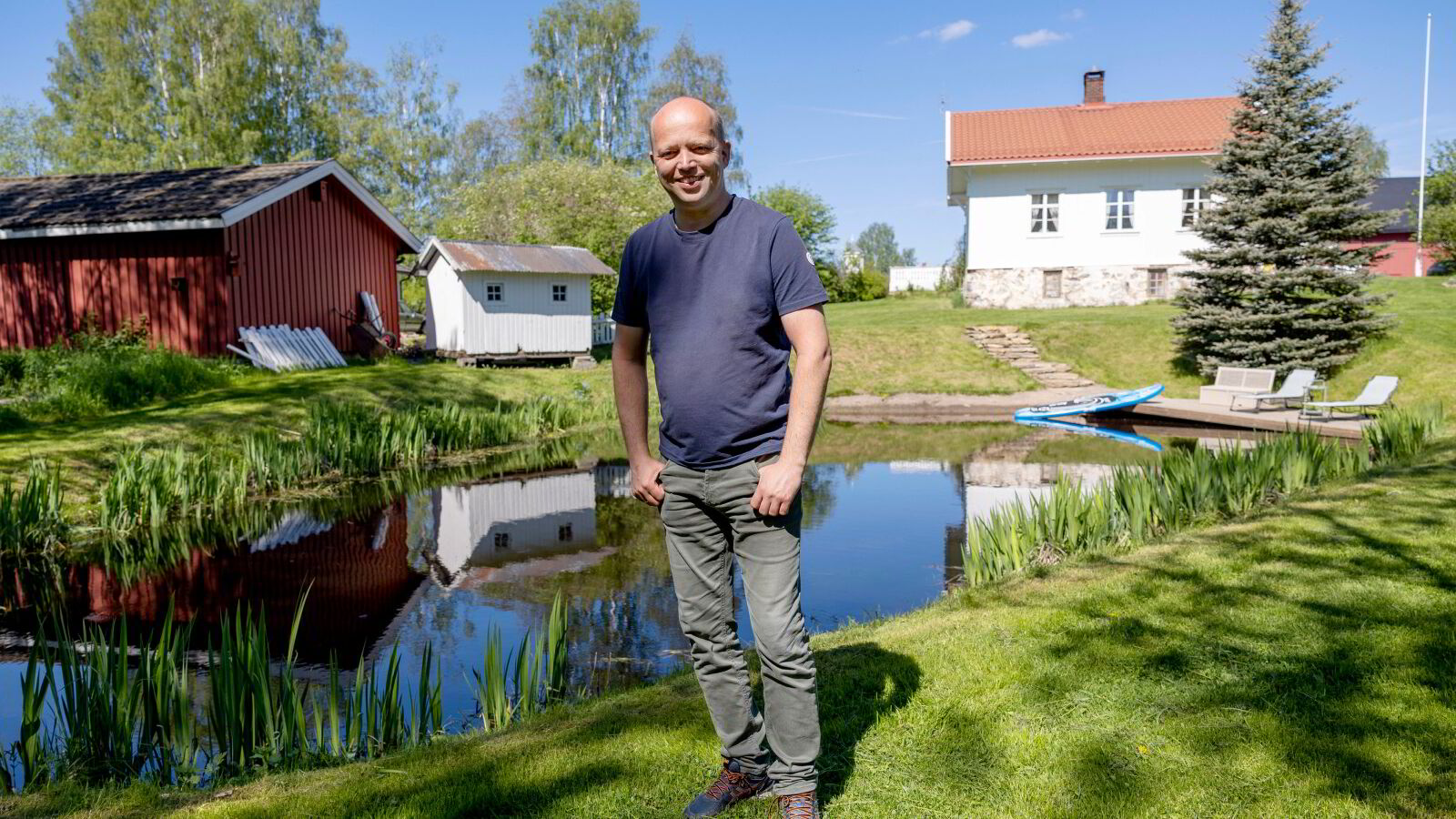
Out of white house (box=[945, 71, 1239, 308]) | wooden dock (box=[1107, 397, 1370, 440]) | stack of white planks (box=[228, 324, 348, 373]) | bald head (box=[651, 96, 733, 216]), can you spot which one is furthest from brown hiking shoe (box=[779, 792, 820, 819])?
white house (box=[945, 71, 1239, 308])

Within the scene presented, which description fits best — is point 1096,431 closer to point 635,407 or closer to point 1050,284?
point 1050,284

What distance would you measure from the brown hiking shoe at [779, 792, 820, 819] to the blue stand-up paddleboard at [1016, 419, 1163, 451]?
1237 cm

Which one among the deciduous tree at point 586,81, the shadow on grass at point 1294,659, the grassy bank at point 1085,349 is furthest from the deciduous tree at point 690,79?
the shadow on grass at point 1294,659

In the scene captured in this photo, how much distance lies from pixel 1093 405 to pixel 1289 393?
3.05 metres

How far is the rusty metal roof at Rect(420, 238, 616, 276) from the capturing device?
69.1 feet

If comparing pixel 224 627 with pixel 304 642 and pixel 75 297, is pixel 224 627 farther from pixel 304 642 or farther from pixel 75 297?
pixel 75 297

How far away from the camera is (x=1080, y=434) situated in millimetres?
16062

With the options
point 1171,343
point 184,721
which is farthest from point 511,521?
point 1171,343

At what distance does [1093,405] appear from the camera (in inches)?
701

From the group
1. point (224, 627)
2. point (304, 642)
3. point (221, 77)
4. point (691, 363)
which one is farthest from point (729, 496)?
point (221, 77)

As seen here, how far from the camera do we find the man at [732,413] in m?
2.73

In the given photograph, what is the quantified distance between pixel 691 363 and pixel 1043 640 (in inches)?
99.1

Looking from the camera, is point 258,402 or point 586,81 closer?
point 258,402

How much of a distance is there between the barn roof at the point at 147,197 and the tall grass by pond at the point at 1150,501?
15.2 metres
